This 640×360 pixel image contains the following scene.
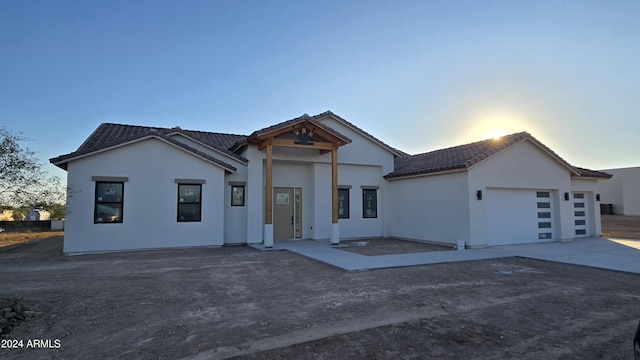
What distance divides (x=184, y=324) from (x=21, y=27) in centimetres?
991

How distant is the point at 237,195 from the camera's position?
1390 cm

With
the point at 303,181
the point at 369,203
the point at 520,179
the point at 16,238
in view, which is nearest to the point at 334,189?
the point at 303,181

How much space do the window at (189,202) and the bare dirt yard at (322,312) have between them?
11.9ft

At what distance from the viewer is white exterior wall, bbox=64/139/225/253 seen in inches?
442

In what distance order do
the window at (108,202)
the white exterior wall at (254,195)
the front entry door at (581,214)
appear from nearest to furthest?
1. the window at (108,202)
2. the white exterior wall at (254,195)
3. the front entry door at (581,214)

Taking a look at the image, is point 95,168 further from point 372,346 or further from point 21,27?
point 372,346

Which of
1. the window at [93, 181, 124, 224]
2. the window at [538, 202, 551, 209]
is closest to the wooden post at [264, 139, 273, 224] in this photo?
the window at [93, 181, 124, 224]

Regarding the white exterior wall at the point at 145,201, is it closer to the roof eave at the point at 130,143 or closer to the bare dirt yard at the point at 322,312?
the roof eave at the point at 130,143

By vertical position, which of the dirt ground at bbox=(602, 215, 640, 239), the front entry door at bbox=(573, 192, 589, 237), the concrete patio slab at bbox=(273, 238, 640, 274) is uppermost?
the front entry door at bbox=(573, 192, 589, 237)

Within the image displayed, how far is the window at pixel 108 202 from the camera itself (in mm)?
11469

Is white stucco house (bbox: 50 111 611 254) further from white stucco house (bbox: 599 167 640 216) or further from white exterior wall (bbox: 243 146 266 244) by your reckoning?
white stucco house (bbox: 599 167 640 216)

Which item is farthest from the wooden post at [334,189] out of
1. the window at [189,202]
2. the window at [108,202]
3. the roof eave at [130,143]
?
the window at [108,202]

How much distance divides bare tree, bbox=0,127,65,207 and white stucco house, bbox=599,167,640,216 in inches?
1615

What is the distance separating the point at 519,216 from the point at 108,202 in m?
15.5
